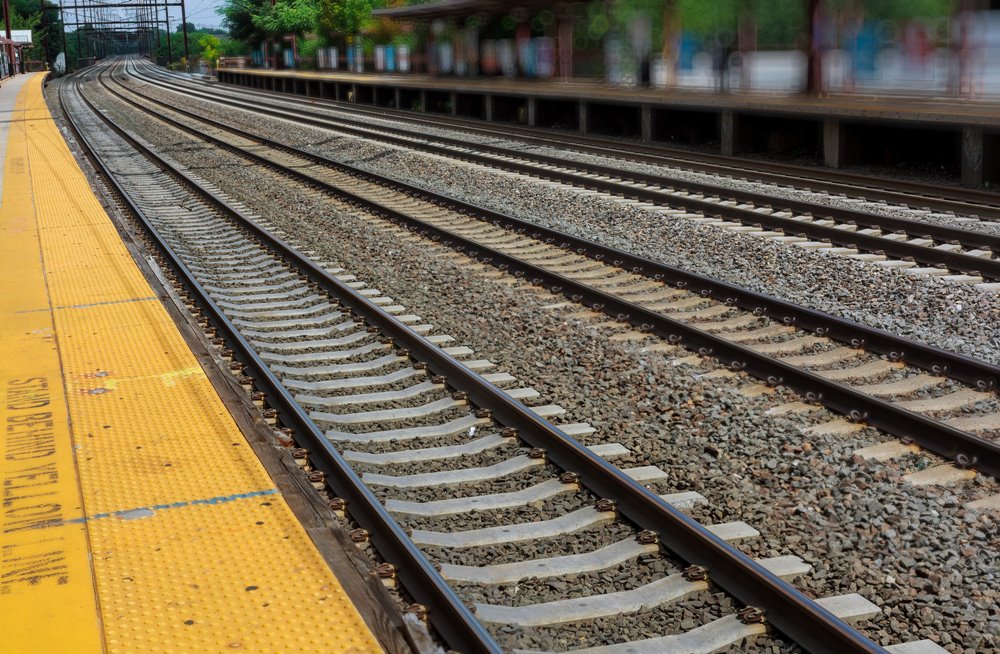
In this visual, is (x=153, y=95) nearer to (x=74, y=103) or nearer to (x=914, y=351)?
(x=74, y=103)

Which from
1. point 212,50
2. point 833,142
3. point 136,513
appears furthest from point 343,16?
point 136,513

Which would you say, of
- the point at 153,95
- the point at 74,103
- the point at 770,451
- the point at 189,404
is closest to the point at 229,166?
the point at 189,404

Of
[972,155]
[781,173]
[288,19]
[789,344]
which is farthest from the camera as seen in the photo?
[288,19]

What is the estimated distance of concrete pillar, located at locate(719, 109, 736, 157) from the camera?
60.3 ft

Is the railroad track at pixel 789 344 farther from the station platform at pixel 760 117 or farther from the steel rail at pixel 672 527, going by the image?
the station platform at pixel 760 117

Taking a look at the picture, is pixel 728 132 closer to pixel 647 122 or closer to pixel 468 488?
pixel 647 122

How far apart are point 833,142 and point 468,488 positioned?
12.9 meters

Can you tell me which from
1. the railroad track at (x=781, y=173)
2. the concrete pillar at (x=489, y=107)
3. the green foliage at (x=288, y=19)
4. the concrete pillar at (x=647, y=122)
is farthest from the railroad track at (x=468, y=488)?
the green foliage at (x=288, y=19)

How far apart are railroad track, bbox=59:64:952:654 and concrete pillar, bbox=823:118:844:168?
980 cm

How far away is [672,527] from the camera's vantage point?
14.4ft

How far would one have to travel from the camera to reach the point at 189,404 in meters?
5.80

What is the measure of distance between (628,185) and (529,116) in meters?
13.1

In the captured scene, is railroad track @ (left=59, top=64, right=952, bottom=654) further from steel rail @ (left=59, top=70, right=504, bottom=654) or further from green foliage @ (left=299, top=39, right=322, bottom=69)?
green foliage @ (left=299, top=39, right=322, bottom=69)

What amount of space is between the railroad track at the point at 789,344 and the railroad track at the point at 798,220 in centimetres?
189
